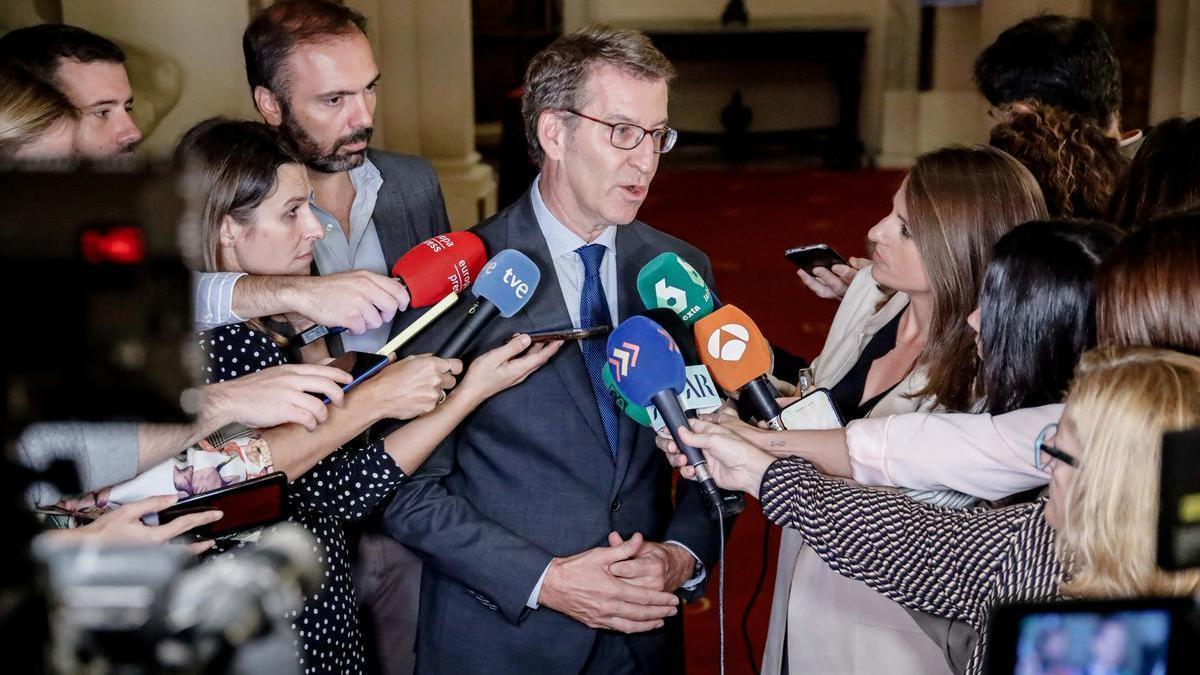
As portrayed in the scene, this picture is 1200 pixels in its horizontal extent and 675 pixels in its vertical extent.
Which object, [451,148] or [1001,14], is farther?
[1001,14]

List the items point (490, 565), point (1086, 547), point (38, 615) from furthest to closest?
point (490, 565), point (1086, 547), point (38, 615)

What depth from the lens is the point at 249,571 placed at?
0.94 meters

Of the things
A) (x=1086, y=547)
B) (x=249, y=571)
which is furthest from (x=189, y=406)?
(x=1086, y=547)

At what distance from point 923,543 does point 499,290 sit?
0.75 meters

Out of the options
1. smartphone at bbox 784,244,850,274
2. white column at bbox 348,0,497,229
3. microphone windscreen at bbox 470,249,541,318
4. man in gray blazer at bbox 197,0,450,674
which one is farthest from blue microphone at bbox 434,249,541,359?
white column at bbox 348,0,497,229

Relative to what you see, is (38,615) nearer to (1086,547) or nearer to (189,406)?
(189,406)

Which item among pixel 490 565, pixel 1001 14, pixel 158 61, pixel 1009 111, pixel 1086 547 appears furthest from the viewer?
pixel 1001 14

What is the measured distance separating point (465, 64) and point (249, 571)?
5913 millimetres

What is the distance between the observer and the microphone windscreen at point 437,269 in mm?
1896

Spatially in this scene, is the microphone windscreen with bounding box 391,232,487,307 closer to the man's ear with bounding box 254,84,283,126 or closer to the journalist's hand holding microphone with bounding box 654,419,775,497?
the journalist's hand holding microphone with bounding box 654,419,775,497

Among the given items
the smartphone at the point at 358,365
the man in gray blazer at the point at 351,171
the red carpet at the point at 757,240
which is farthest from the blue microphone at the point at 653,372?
the red carpet at the point at 757,240

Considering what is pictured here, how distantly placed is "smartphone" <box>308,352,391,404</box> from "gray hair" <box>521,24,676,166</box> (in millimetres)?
527

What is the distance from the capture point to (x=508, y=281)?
6.22 ft

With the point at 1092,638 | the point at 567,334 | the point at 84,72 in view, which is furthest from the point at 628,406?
the point at 84,72
